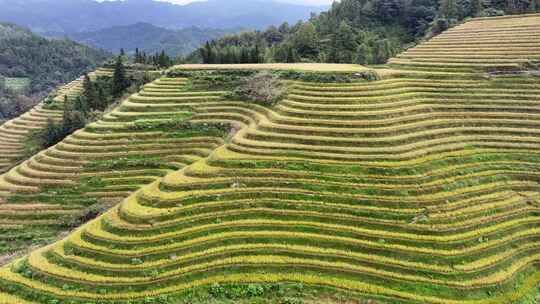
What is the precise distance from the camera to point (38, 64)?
16725cm

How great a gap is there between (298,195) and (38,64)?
579 ft

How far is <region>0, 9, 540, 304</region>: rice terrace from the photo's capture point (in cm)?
1938

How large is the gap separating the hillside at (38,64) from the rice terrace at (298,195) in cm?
11174

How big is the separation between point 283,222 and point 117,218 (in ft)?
30.3

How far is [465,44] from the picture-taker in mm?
47531

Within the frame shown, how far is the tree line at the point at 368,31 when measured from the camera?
2847 inches

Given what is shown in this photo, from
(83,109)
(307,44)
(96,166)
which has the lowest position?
(96,166)

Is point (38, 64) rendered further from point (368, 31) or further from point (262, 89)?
point (262, 89)

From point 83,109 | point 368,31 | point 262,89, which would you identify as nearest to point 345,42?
point 368,31

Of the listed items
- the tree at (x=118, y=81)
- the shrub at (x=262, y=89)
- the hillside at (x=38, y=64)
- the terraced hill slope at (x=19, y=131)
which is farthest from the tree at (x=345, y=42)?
the hillside at (x=38, y=64)

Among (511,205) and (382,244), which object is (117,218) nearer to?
(382,244)

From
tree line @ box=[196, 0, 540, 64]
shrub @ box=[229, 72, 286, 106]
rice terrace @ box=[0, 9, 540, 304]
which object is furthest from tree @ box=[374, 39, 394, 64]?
shrub @ box=[229, 72, 286, 106]

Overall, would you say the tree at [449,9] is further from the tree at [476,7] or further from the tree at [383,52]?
the tree at [383,52]

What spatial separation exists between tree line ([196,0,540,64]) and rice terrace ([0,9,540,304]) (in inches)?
1315
